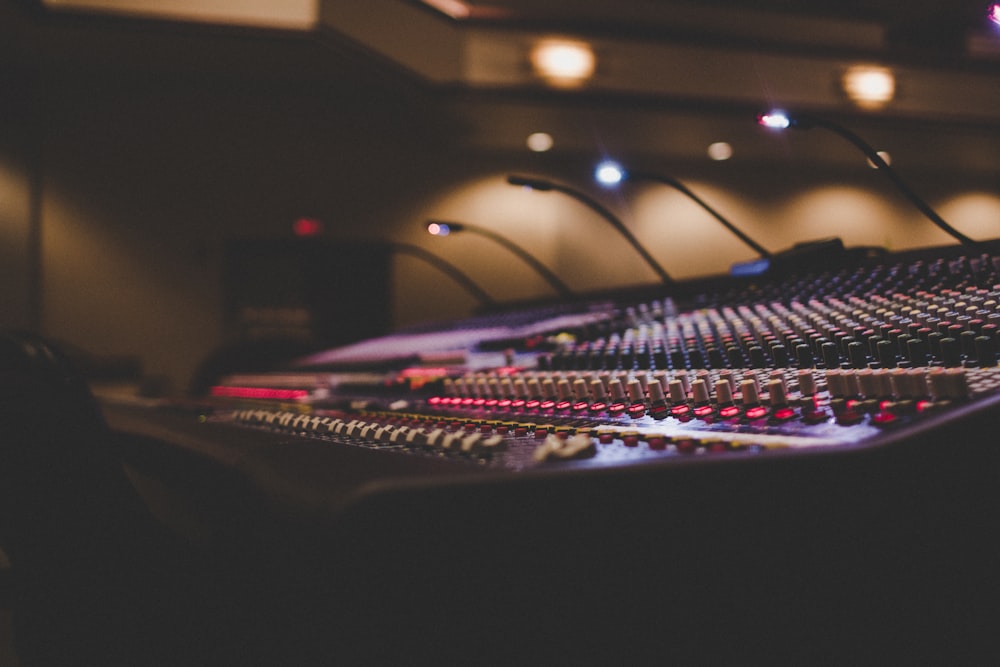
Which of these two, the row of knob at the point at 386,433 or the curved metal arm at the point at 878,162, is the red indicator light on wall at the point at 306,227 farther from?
the curved metal arm at the point at 878,162

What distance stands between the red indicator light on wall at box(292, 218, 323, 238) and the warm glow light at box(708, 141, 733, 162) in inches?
127

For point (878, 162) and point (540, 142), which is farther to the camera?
point (540, 142)

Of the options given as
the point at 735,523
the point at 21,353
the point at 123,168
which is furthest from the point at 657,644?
the point at 123,168

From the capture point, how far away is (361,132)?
528 centimetres

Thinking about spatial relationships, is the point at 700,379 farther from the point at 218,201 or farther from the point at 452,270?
the point at 218,201

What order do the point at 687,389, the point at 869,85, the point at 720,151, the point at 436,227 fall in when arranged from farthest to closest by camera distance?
the point at 720,151 → the point at 869,85 → the point at 436,227 → the point at 687,389

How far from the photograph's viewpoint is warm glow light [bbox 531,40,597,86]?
16.1 feet

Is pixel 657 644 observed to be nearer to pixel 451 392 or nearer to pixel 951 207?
pixel 451 392

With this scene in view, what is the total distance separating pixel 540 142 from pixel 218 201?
2412mm

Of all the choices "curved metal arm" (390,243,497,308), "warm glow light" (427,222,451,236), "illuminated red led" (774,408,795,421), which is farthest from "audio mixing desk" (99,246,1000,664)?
"curved metal arm" (390,243,497,308)

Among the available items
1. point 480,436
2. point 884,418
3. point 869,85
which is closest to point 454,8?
point 869,85

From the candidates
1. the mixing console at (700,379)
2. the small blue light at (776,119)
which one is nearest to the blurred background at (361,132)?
the mixing console at (700,379)

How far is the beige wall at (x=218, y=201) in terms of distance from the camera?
4.61 m

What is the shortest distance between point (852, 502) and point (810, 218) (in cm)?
668
